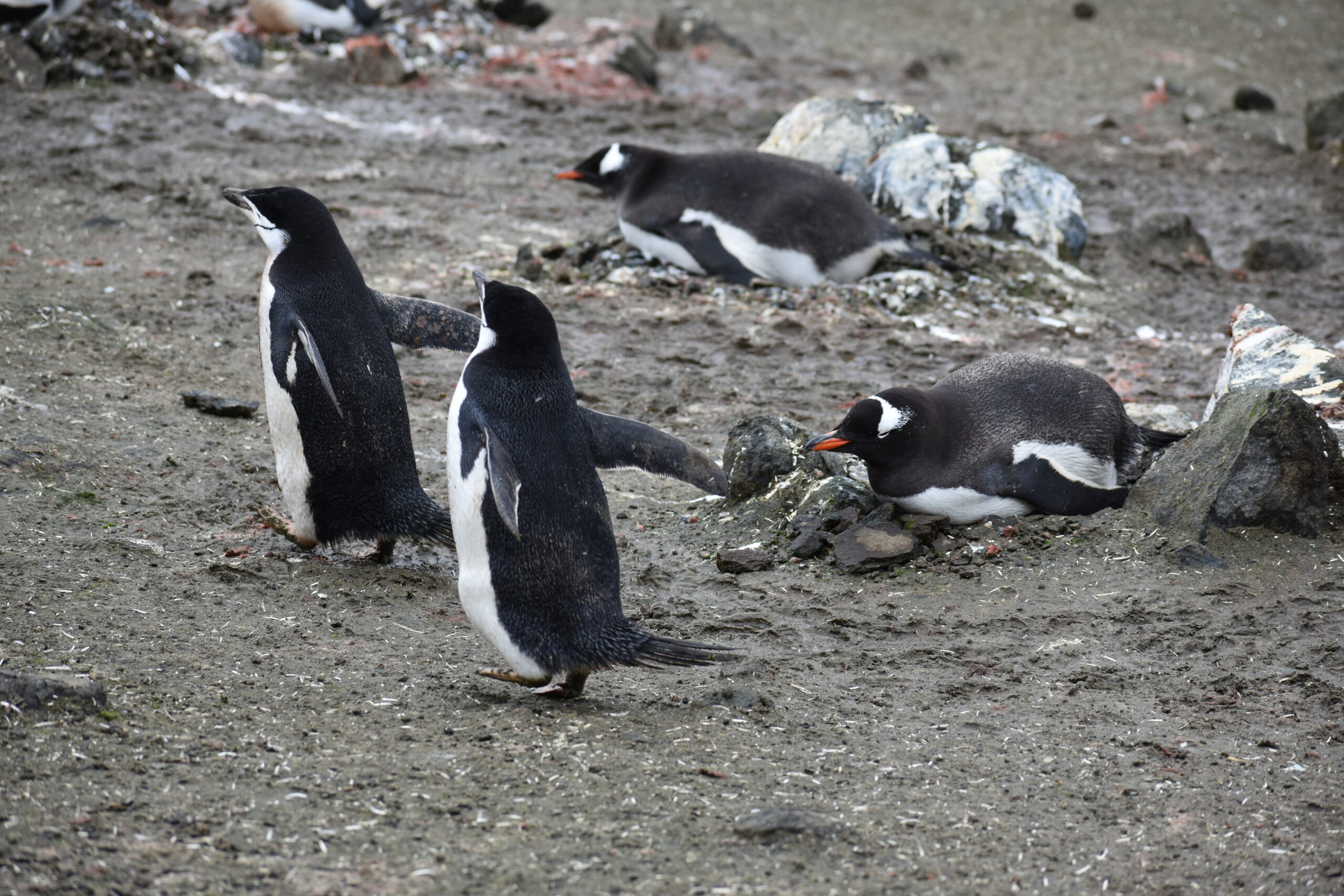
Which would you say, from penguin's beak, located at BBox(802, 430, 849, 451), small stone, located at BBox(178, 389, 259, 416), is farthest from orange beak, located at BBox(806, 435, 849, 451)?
small stone, located at BBox(178, 389, 259, 416)

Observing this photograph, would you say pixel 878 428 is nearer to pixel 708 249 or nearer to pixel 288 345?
pixel 288 345

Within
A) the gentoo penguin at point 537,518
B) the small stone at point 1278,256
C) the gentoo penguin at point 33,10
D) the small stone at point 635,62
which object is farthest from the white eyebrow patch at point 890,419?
the gentoo penguin at point 33,10

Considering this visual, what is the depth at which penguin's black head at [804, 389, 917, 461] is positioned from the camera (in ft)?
13.3

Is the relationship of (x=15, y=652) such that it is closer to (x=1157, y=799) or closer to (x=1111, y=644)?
(x=1157, y=799)

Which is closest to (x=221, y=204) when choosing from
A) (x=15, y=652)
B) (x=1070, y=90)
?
(x=15, y=652)

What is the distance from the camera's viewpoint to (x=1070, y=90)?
11695 millimetres

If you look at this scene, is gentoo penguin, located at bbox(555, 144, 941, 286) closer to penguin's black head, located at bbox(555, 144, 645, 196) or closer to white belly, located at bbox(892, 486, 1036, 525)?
penguin's black head, located at bbox(555, 144, 645, 196)

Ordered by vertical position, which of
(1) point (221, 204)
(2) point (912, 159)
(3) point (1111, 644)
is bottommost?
(3) point (1111, 644)

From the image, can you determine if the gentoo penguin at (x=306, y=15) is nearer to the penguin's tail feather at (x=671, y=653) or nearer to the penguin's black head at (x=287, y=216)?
the penguin's black head at (x=287, y=216)

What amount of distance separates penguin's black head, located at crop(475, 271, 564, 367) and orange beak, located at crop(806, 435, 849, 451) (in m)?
1.26

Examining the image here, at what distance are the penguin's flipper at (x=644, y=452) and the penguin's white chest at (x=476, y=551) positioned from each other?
0.34 m

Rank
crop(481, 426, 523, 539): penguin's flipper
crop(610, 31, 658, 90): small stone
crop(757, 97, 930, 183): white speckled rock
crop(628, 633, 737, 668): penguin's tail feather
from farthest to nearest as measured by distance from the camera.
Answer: crop(610, 31, 658, 90): small stone → crop(757, 97, 930, 183): white speckled rock → crop(628, 633, 737, 668): penguin's tail feather → crop(481, 426, 523, 539): penguin's flipper

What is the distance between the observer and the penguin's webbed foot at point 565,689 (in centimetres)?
310

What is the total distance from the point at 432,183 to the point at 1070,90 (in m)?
6.86
